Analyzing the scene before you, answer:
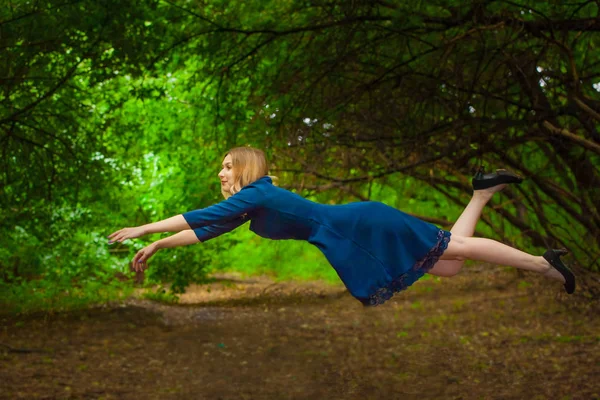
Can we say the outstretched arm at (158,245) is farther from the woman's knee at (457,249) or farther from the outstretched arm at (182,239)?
the woman's knee at (457,249)

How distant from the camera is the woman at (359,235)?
3865 mm

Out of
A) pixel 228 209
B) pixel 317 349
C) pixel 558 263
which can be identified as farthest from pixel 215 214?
pixel 317 349

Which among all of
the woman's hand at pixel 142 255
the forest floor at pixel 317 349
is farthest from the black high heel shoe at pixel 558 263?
the forest floor at pixel 317 349

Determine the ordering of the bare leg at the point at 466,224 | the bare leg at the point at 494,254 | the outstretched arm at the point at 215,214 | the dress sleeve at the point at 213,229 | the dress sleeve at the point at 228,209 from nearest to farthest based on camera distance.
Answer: the outstretched arm at the point at 215,214
the dress sleeve at the point at 228,209
the dress sleeve at the point at 213,229
the bare leg at the point at 494,254
the bare leg at the point at 466,224

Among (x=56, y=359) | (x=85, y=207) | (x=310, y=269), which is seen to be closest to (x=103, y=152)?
(x=85, y=207)

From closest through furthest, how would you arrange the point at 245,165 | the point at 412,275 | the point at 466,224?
the point at 245,165
the point at 412,275
the point at 466,224

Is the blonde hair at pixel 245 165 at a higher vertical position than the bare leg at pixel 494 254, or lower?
higher

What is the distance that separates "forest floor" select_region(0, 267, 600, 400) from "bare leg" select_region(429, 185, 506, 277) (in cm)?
378

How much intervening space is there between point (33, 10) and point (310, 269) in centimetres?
1172

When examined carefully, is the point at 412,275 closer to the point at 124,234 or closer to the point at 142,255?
the point at 142,255

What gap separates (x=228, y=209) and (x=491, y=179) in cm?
158

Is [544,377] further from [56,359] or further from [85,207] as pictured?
[85,207]

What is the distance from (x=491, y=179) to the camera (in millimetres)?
4363

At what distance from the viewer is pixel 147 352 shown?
1056 cm
